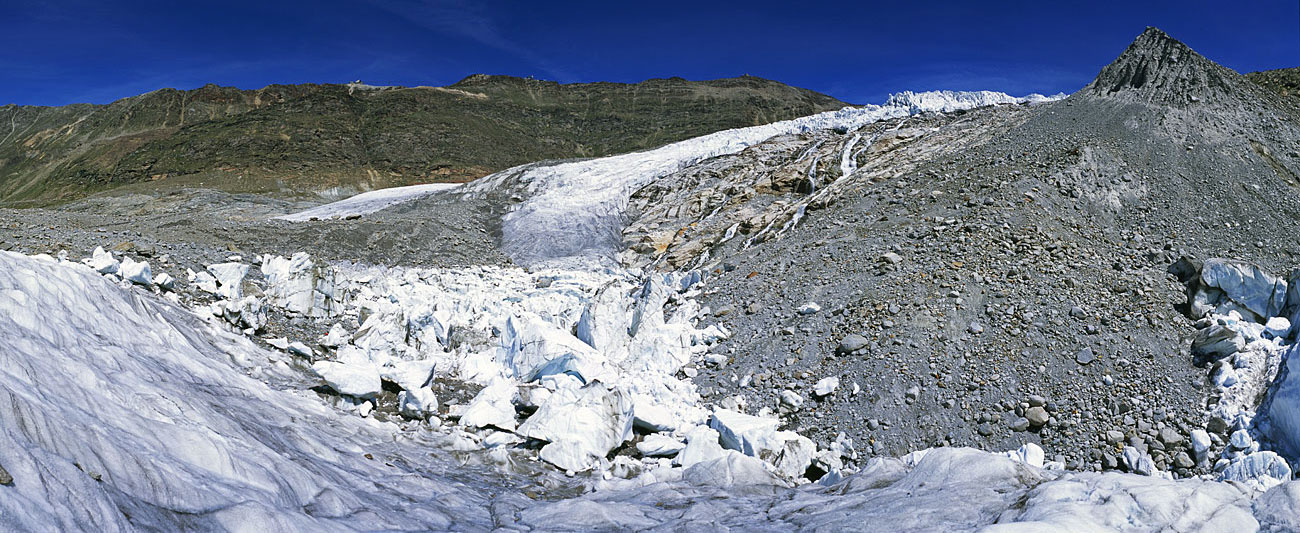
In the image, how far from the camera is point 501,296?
14.0 meters

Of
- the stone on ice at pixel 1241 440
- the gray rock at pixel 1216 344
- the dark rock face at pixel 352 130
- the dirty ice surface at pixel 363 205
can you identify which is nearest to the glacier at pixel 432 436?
the stone on ice at pixel 1241 440

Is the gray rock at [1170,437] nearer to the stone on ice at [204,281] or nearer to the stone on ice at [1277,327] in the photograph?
the stone on ice at [1277,327]

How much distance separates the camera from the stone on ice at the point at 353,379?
9.06 meters

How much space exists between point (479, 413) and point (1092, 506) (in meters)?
6.94

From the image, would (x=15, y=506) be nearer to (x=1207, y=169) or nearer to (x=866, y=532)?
(x=866, y=532)

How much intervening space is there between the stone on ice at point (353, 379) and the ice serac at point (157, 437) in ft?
1.46

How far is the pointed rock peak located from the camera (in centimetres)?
A: 1736

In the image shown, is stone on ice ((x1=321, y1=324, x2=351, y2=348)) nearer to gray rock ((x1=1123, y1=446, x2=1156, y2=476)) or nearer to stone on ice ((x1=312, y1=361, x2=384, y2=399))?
stone on ice ((x1=312, y1=361, x2=384, y2=399))

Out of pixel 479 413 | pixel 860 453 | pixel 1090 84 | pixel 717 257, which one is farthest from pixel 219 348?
pixel 1090 84

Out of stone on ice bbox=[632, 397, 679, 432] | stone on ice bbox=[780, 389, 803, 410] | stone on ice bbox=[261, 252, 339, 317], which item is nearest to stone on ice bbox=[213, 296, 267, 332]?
stone on ice bbox=[261, 252, 339, 317]

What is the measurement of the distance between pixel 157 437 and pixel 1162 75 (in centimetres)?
2384

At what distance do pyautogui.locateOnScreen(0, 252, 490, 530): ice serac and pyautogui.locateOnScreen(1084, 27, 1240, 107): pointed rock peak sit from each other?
20.4m

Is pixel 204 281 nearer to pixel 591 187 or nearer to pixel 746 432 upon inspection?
pixel 746 432

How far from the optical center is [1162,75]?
1853 cm
